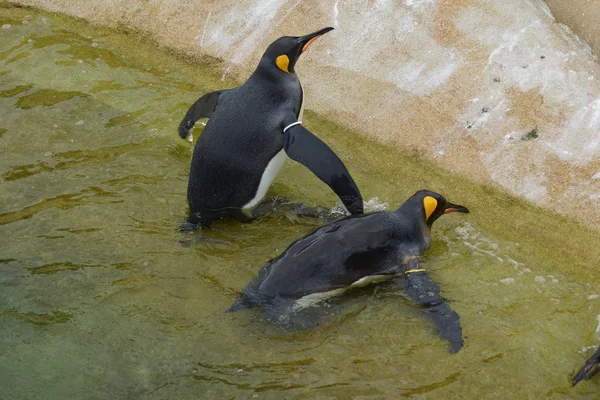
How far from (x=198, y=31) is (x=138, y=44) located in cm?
52

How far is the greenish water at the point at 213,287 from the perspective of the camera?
10.2 feet

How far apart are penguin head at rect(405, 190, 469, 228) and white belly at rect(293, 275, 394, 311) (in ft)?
1.34

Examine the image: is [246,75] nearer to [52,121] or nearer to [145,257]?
[52,121]

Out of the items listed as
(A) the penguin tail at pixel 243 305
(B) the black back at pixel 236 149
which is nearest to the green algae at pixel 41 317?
(A) the penguin tail at pixel 243 305

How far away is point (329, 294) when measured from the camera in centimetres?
352

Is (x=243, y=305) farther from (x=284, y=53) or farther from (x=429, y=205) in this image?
(x=284, y=53)

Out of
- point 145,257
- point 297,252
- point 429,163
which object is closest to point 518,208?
point 429,163

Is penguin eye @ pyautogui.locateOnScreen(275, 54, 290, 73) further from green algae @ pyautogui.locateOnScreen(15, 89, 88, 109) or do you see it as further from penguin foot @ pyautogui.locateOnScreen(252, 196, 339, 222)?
green algae @ pyautogui.locateOnScreen(15, 89, 88, 109)

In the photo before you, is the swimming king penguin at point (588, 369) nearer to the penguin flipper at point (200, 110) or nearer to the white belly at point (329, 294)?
the white belly at point (329, 294)

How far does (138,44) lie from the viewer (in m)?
5.75

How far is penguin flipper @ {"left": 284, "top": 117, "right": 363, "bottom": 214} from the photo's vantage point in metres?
3.84

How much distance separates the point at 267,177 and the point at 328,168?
1.53 ft

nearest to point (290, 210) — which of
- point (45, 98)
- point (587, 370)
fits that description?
point (587, 370)

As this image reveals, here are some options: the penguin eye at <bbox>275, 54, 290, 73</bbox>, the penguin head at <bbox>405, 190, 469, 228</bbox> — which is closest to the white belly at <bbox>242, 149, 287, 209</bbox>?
the penguin eye at <bbox>275, 54, 290, 73</bbox>
